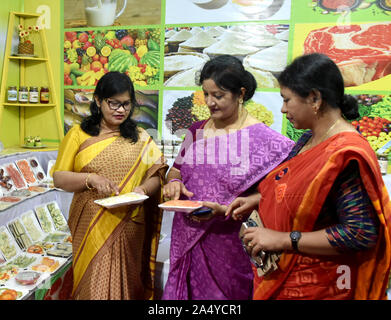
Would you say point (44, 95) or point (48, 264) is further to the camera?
point (44, 95)

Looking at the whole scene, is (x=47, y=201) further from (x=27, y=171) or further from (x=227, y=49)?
(x=227, y=49)

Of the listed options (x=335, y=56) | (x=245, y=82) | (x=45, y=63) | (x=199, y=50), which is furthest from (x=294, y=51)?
(x=45, y=63)

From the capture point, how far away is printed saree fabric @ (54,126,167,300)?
1820 millimetres

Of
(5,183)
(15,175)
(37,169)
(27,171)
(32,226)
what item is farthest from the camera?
(37,169)

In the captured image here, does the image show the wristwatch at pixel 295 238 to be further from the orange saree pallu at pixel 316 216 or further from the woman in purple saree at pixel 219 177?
the woman in purple saree at pixel 219 177

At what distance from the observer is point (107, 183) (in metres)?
1.74

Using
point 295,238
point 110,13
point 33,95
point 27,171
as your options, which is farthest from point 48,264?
point 110,13

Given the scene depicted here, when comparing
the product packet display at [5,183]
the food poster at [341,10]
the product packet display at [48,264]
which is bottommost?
the product packet display at [48,264]

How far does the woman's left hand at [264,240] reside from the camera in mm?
1124

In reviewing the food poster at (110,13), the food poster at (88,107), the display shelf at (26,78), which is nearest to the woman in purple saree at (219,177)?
the food poster at (88,107)

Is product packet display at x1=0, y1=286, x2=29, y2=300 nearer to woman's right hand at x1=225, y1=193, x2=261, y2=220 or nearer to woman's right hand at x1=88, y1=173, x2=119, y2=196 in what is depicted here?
woman's right hand at x1=88, y1=173, x2=119, y2=196

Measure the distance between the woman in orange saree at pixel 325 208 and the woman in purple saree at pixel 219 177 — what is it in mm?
395

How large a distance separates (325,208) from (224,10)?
2.74 meters

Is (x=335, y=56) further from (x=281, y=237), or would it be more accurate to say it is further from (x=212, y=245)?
(x=281, y=237)
